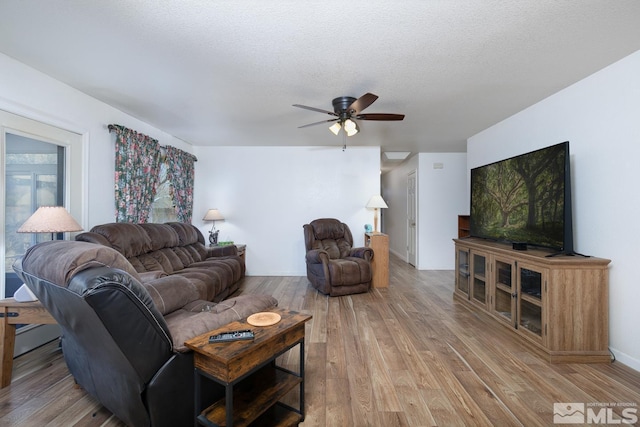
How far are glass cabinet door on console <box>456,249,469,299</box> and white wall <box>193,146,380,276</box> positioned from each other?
1.79 meters

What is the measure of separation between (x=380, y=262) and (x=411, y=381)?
2.41 m

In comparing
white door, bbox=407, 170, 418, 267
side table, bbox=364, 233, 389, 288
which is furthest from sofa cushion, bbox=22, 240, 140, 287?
white door, bbox=407, 170, 418, 267

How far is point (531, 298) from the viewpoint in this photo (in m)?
2.47

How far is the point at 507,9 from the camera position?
1617mm

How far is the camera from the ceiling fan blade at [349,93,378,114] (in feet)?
7.60

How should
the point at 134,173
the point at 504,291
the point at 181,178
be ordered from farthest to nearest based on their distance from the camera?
the point at 181,178, the point at 134,173, the point at 504,291

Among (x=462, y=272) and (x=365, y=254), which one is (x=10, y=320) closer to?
(x=365, y=254)

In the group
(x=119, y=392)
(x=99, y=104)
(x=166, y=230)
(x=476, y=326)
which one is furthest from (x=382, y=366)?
(x=99, y=104)

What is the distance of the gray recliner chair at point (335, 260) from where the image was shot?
3.84m

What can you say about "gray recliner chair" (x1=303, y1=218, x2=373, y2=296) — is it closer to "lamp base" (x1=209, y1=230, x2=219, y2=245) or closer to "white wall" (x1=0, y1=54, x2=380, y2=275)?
"white wall" (x1=0, y1=54, x2=380, y2=275)

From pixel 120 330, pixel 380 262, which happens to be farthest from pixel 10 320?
pixel 380 262

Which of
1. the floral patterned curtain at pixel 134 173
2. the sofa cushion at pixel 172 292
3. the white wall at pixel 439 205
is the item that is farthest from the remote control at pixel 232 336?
the white wall at pixel 439 205

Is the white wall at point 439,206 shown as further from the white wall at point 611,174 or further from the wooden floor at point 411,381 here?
the white wall at point 611,174

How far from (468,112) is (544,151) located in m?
1.04
